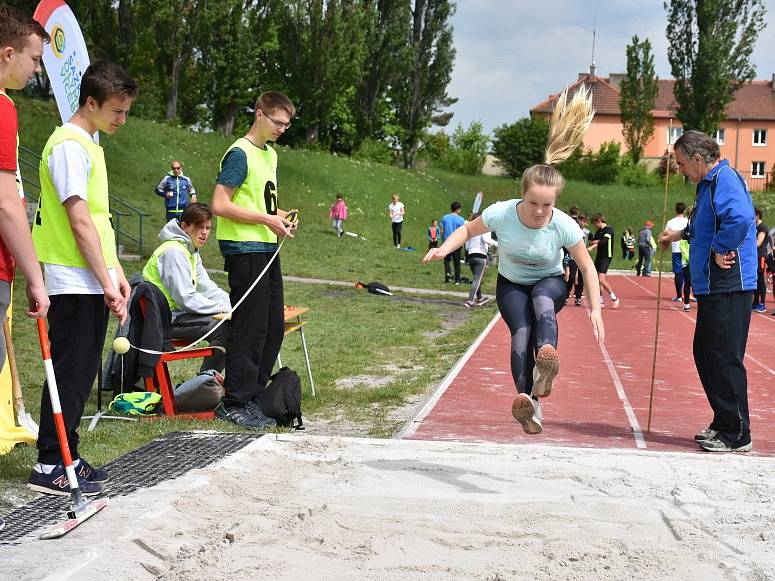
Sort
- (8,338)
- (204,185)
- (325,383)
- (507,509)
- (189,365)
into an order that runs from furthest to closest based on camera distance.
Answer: (204,185) → (189,365) → (325,383) → (8,338) → (507,509)

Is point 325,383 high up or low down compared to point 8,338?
down

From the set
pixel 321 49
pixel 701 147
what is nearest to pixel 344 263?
pixel 701 147

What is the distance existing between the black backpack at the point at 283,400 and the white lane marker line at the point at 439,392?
0.73 m

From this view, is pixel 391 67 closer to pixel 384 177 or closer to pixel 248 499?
pixel 384 177

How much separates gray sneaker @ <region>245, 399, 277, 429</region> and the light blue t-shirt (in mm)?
1876

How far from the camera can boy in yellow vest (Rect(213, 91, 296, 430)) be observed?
6.39 m

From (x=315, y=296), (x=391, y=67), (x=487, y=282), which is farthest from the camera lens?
(x=391, y=67)

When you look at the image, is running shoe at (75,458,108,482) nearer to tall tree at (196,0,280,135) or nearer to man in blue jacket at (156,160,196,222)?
man in blue jacket at (156,160,196,222)

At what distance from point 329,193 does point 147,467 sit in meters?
32.0

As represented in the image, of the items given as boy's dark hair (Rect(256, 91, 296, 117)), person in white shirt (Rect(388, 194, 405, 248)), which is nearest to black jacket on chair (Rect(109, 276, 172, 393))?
boy's dark hair (Rect(256, 91, 296, 117))

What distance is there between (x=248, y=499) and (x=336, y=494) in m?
0.41

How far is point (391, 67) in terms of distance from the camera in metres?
47.2

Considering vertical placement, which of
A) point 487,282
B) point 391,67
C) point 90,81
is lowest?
point 487,282

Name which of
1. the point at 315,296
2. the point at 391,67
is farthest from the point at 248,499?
the point at 391,67
